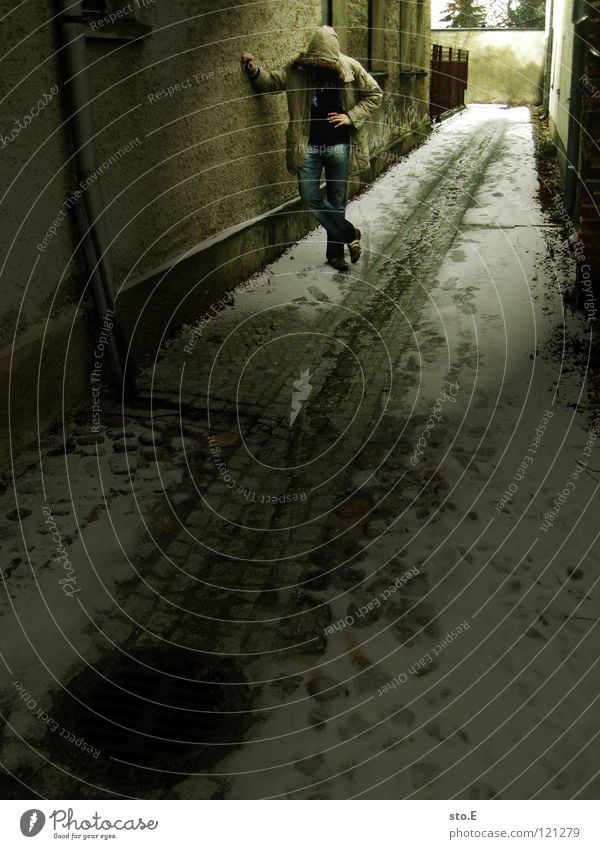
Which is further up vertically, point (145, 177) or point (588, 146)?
point (588, 146)

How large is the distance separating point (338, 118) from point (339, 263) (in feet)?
4.24

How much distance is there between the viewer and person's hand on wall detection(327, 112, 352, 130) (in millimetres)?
6926

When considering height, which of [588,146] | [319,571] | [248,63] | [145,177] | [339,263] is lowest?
[319,571]

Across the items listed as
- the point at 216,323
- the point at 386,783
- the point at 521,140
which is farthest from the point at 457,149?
the point at 386,783

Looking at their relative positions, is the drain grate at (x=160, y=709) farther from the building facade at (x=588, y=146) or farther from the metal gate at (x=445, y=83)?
the metal gate at (x=445, y=83)

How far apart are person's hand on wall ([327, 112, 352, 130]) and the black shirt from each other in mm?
56

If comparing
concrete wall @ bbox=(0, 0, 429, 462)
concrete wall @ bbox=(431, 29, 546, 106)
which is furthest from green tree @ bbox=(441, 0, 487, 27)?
concrete wall @ bbox=(0, 0, 429, 462)

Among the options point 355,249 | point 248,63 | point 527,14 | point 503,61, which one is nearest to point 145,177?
point 248,63

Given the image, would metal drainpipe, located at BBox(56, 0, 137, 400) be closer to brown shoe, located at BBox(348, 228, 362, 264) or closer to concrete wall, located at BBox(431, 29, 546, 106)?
brown shoe, located at BBox(348, 228, 362, 264)

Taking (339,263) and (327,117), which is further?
(339,263)

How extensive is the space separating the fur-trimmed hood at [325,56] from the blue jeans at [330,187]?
0.65m

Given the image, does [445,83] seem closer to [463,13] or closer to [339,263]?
[339,263]

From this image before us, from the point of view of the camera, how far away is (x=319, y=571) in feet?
11.6

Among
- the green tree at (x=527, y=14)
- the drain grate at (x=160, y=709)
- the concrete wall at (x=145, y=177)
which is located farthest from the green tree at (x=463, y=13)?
the drain grate at (x=160, y=709)
